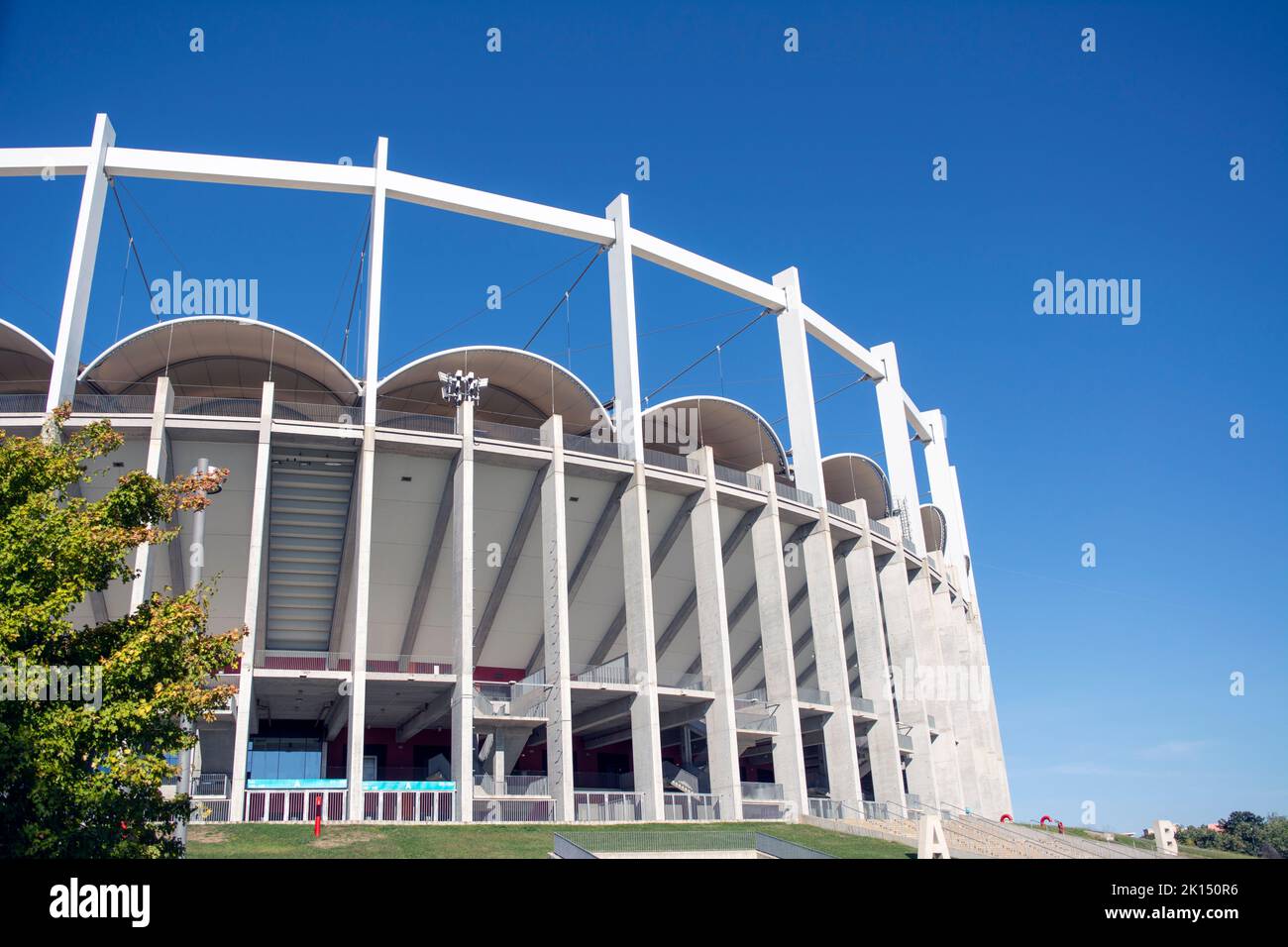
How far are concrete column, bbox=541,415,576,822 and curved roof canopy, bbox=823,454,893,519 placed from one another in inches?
622

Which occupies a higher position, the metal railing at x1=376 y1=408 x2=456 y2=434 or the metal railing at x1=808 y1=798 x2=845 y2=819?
the metal railing at x1=376 y1=408 x2=456 y2=434

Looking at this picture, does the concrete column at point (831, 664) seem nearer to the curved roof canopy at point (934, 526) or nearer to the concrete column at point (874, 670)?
the concrete column at point (874, 670)

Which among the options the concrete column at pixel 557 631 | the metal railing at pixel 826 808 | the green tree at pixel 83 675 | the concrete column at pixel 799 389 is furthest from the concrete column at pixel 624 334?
the green tree at pixel 83 675

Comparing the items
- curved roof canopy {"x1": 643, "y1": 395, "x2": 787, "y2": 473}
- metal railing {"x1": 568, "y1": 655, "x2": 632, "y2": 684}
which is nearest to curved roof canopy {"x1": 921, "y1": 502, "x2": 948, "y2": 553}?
curved roof canopy {"x1": 643, "y1": 395, "x2": 787, "y2": 473}

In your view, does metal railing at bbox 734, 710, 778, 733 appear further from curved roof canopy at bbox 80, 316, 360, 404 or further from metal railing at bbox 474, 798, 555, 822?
curved roof canopy at bbox 80, 316, 360, 404

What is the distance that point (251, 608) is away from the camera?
26.1 meters

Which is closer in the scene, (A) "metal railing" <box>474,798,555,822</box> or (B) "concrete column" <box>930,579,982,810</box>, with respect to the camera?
(A) "metal railing" <box>474,798,555,822</box>

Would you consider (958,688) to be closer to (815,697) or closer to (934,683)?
(934,683)

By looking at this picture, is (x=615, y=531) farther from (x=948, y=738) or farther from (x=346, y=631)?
(x=948, y=738)

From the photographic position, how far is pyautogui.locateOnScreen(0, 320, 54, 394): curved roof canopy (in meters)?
29.2

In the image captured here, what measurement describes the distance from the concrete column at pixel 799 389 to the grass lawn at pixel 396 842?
16848 millimetres

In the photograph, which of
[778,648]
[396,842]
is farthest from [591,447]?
[396,842]

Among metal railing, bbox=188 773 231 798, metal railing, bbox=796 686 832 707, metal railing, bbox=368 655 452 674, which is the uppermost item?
metal railing, bbox=368 655 452 674
